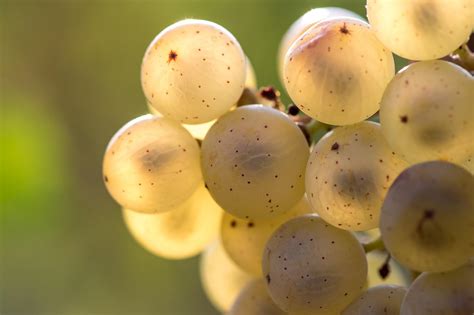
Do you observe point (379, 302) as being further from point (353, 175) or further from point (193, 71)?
point (193, 71)

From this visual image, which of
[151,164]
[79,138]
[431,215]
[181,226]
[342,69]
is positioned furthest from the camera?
[79,138]

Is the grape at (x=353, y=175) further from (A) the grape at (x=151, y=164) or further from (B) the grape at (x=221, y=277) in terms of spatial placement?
(B) the grape at (x=221, y=277)

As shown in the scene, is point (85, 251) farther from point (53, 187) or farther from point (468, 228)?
point (468, 228)

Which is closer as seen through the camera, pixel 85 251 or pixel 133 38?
pixel 85 251

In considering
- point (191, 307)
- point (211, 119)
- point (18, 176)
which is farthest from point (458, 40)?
point (191, 307)

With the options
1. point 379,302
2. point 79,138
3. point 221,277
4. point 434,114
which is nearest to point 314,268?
point 379,302

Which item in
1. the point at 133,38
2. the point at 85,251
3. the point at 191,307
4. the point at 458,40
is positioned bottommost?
the point at 191,307

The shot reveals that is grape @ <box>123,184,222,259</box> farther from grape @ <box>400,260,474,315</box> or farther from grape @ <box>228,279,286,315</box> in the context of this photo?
grape @ <box>400,260,474,315</box>

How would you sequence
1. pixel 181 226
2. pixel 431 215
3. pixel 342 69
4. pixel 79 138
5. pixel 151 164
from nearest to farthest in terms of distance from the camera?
pixel 431 215 → pixel 342 69 → pixel 151 164 → pixel 181 226 → pixel 79 138
